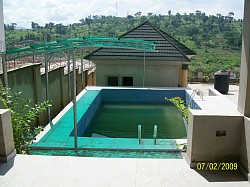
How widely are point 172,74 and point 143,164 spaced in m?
13.3

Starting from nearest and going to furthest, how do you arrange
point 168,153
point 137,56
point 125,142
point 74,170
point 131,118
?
point 74,170
point 168,153
point 125,142
point 131,118
point 137,56

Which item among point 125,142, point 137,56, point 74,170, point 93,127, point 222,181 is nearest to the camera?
point 222,181

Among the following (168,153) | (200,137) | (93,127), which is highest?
(200,137)

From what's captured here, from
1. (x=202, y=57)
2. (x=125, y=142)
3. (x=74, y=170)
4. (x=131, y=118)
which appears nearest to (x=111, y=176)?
(x=74, y=170)

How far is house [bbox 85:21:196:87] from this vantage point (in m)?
17.6

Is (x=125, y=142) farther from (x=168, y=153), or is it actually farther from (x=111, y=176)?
(x=111, y=176)

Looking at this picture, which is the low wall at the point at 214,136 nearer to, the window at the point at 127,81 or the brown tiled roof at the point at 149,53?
the brown tiled roof at the point at 149,53

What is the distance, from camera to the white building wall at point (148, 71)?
17.8 m

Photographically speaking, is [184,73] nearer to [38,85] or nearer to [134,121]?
[134,121]

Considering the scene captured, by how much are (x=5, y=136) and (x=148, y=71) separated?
13.4 metres

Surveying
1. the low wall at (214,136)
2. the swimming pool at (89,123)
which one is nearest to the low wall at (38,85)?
the swimming pool at (89,123)

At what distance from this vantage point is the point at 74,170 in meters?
4.93
